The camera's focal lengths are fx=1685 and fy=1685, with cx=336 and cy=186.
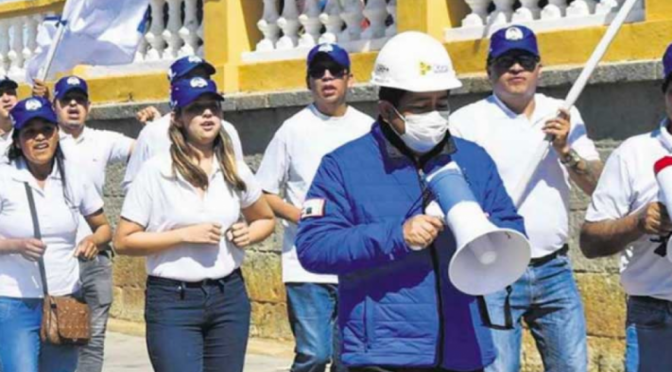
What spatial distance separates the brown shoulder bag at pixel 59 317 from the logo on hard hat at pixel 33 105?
348mm

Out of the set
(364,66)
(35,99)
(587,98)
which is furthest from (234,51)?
(35,99)

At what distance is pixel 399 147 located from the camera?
5324 mm

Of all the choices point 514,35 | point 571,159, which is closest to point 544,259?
point 571,159

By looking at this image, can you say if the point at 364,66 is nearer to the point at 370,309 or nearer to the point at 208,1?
the point at 208,1

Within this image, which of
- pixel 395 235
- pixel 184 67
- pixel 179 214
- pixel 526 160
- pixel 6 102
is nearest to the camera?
A: pixel 395 235

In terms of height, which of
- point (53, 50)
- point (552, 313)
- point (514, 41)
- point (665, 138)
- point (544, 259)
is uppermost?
point (53, 50)

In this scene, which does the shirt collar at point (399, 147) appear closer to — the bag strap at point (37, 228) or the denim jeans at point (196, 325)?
the denim jeans at point (196, 325)

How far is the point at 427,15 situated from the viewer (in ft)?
33.9

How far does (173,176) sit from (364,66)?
3921 millimetres

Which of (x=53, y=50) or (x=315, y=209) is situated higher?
(x=53, y=50)

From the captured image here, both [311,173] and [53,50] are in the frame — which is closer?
[311,173]

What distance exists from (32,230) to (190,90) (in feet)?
3.55

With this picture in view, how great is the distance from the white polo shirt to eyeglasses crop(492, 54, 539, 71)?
1107mm

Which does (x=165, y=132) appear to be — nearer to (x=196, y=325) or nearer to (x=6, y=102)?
(x=196, y=325)
